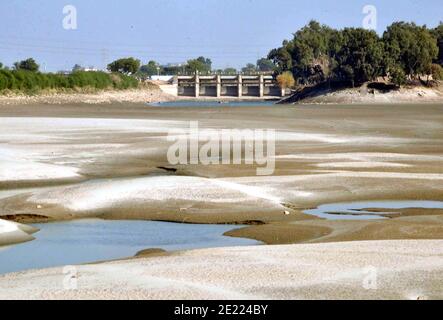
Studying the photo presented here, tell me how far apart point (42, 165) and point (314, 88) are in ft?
426

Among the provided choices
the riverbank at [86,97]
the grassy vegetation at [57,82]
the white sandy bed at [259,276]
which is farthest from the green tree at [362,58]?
the white sandy bed at [259,276]

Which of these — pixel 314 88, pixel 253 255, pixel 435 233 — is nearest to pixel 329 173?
pixel 435 233

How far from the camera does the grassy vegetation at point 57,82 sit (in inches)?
4350

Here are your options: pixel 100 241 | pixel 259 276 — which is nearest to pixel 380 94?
pixel 100 241

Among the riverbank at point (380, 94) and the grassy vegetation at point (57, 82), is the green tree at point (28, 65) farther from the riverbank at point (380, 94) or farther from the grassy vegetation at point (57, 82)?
the riverbank at point (380, 94)

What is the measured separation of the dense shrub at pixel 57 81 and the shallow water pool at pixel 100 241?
3535 inches

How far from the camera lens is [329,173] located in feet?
89.1

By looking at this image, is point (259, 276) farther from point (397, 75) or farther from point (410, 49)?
point (410, 49)

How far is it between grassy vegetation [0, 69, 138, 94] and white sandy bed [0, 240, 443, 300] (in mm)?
93720

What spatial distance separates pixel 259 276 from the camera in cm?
1330

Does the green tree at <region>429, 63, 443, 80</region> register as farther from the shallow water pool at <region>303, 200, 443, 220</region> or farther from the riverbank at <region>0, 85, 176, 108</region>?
the shallow water pool at <region>303, 200, 443, 220</region>

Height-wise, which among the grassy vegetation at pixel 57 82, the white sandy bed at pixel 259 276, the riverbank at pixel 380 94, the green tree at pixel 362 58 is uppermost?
the green tree at pixel 362 58

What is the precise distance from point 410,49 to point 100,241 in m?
127

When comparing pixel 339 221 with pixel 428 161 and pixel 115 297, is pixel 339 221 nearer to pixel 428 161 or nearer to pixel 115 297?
pixel 115 297
